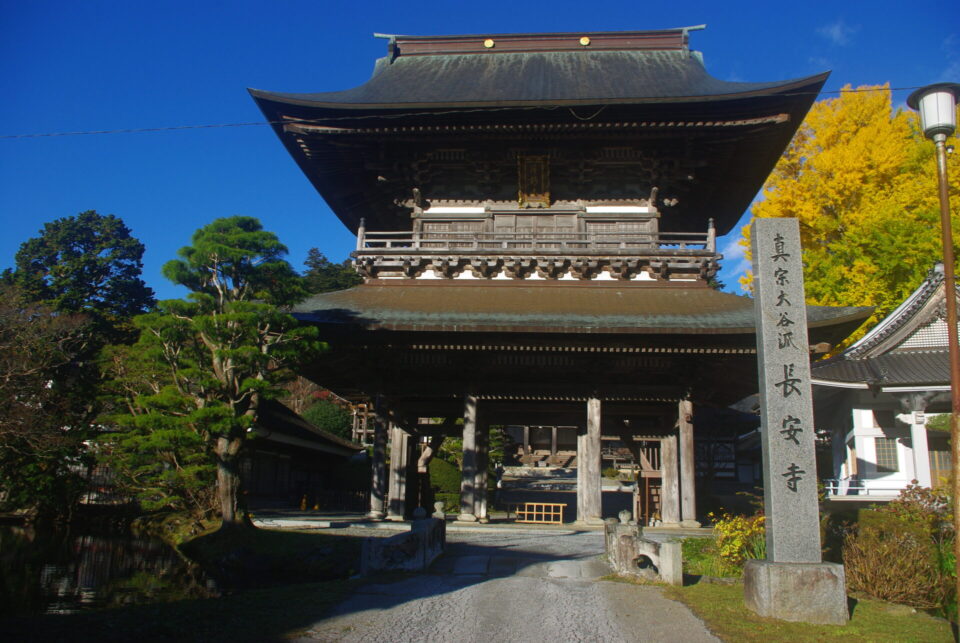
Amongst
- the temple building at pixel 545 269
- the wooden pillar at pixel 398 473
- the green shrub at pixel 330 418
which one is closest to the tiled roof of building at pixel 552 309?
the temple building at pixel 545 269

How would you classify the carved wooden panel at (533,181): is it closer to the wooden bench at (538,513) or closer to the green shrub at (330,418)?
the wooden bench at (538,513)

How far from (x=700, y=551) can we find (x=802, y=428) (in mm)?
4761

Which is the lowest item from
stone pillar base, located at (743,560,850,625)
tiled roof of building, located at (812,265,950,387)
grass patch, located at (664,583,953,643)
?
grass patch, located at (664,583,953,643)

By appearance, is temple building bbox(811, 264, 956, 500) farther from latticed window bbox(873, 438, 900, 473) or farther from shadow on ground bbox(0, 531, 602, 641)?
shadow on ground bbox(0, 531, 602, 641)

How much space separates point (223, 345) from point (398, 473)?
594 centimetres

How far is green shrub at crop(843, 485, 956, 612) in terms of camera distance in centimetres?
815

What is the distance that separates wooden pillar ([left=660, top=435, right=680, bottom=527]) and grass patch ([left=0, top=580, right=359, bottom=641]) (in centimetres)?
1043

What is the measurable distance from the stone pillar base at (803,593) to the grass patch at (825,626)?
4.6 inches

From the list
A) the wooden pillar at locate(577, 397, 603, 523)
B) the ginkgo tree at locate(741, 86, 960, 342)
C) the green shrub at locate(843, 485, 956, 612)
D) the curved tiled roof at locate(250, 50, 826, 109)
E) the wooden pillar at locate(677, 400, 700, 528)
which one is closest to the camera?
the green shrub at locate(843, 485, 956, 612)

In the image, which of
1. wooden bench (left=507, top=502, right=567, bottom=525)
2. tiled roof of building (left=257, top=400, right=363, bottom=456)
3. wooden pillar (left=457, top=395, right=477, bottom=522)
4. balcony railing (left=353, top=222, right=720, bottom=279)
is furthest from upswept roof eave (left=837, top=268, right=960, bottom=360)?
tiled roof of building (left=257, top=400, right=363, bottom=456)

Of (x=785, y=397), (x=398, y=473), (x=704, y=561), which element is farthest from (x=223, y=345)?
(x=785, y=397)

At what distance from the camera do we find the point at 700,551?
37.7 ft

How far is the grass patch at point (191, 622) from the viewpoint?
5824 millimetres

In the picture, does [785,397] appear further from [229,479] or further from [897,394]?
[897,394]
